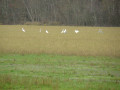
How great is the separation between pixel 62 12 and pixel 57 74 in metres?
44.3

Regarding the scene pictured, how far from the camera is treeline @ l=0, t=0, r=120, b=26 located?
48188mm

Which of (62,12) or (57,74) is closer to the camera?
(57,74)

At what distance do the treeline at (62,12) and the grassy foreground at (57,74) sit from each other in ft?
121

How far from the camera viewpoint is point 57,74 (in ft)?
27.1

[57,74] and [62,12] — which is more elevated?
[62,12]

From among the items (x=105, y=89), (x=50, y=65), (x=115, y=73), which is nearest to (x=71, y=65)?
(x=50, y=65)

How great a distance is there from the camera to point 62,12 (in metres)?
52.1

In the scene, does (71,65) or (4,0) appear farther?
(4,0)

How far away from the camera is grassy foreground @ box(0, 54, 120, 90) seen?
6913mm

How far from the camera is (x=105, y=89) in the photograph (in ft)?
21.9

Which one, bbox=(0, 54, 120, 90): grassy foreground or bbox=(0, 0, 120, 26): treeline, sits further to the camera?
bbox=(0, 0, 120, 26): treeline

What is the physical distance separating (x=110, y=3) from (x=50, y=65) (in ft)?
141

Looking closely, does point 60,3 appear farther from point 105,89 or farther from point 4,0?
point 105,89

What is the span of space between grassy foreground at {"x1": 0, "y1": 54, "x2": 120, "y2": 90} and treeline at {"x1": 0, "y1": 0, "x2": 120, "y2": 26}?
1449 inches
